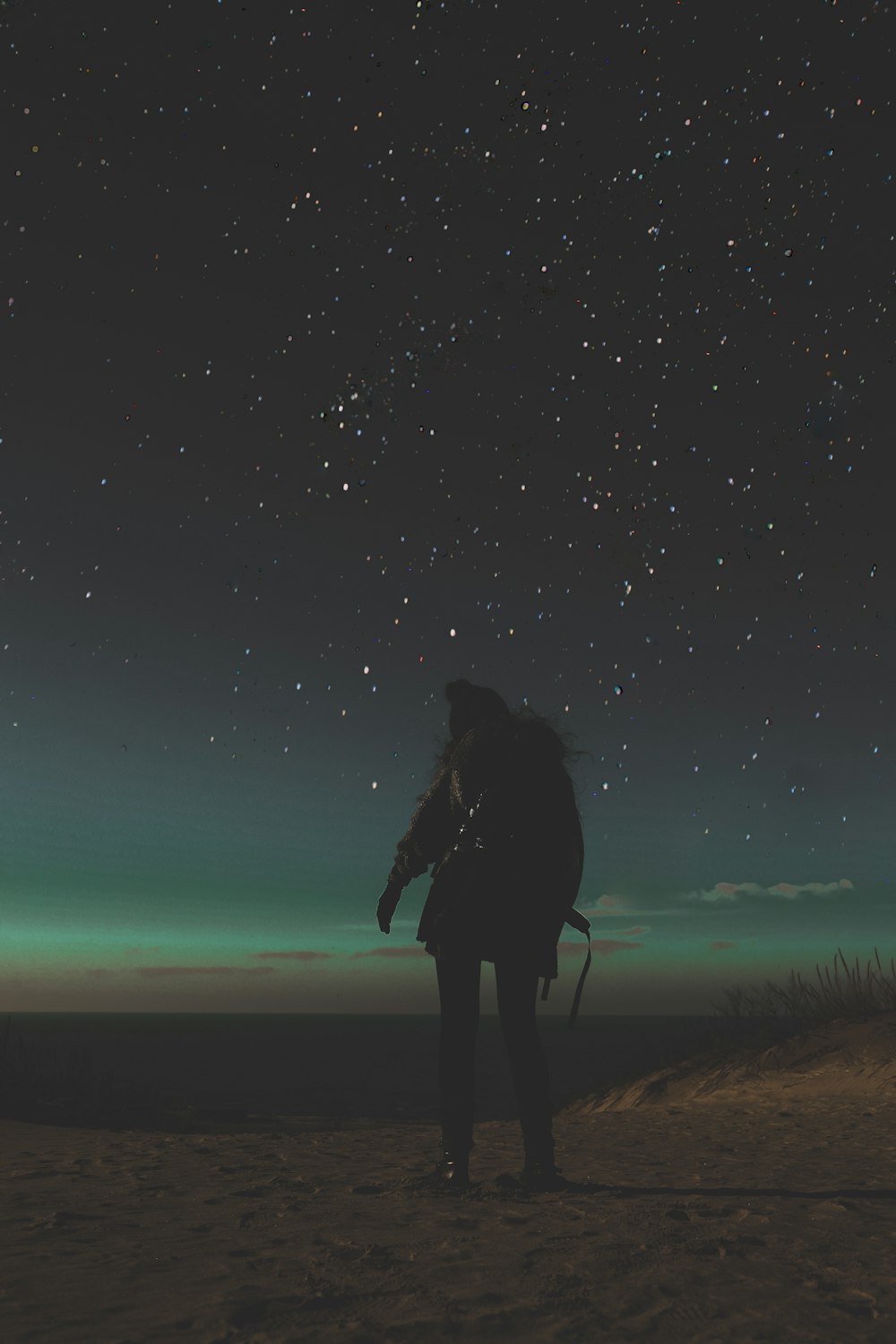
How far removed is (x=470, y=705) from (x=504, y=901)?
104cm

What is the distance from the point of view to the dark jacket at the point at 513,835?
443cm

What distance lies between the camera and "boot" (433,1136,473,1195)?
14.4 feet

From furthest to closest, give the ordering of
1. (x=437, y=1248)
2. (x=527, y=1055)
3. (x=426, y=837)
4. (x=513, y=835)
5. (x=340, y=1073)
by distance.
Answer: (x=340, y=1073), (x=426, y=837), (x=513, y=835), (x=527, y=1055), (x=437, y=1248)

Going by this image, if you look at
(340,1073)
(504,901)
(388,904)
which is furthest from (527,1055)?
(340,1073)

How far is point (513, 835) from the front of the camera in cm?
452

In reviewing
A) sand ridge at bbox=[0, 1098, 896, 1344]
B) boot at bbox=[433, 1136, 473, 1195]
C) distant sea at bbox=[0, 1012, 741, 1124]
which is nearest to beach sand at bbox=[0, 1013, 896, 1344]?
sand ridge at bbox=[0, 1098, 896, 1344]

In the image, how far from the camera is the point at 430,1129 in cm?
830

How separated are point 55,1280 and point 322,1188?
6.02 feet

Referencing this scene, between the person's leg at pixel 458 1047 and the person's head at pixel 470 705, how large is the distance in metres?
1.17

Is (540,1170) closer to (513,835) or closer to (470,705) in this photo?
(513,835)

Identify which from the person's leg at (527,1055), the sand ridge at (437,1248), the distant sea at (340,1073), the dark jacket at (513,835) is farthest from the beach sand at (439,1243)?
the distant sea at (340,1073)

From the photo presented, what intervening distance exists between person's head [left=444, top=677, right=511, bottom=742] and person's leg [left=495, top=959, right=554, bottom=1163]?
3.94 feet

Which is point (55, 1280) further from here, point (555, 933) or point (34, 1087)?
point (34, 1087)

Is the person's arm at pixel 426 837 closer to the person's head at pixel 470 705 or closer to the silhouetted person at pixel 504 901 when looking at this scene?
the silhouetted person at pixel 504 901
